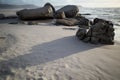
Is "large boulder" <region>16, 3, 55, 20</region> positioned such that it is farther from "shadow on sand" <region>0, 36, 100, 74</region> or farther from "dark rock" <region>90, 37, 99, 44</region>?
"dark rock" <region>90, 37, 99, 44</region>

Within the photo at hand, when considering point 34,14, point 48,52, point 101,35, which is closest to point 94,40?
point 101,35

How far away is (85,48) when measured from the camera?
7781 mm

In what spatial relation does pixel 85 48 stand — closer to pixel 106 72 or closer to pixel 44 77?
pixel 106 72

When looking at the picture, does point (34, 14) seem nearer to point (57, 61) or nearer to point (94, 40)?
point (94, 40)

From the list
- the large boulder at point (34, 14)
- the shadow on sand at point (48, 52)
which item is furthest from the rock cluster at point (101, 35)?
the large boulder at point (34, 14)

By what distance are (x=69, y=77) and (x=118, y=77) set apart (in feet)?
5.15

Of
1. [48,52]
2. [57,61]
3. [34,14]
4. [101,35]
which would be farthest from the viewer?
[34,14]

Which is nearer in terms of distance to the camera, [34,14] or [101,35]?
[101,35]

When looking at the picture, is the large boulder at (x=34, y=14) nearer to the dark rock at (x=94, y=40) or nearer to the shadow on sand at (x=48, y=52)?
the shadow on sand at (x=48, y=52)

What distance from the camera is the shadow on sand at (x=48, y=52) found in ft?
19.3

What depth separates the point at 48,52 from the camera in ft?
23.1

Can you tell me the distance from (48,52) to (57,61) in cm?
106

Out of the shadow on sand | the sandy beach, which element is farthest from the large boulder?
the sandy beach

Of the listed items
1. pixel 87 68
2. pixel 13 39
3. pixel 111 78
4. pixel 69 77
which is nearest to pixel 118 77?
pixel 111 78
